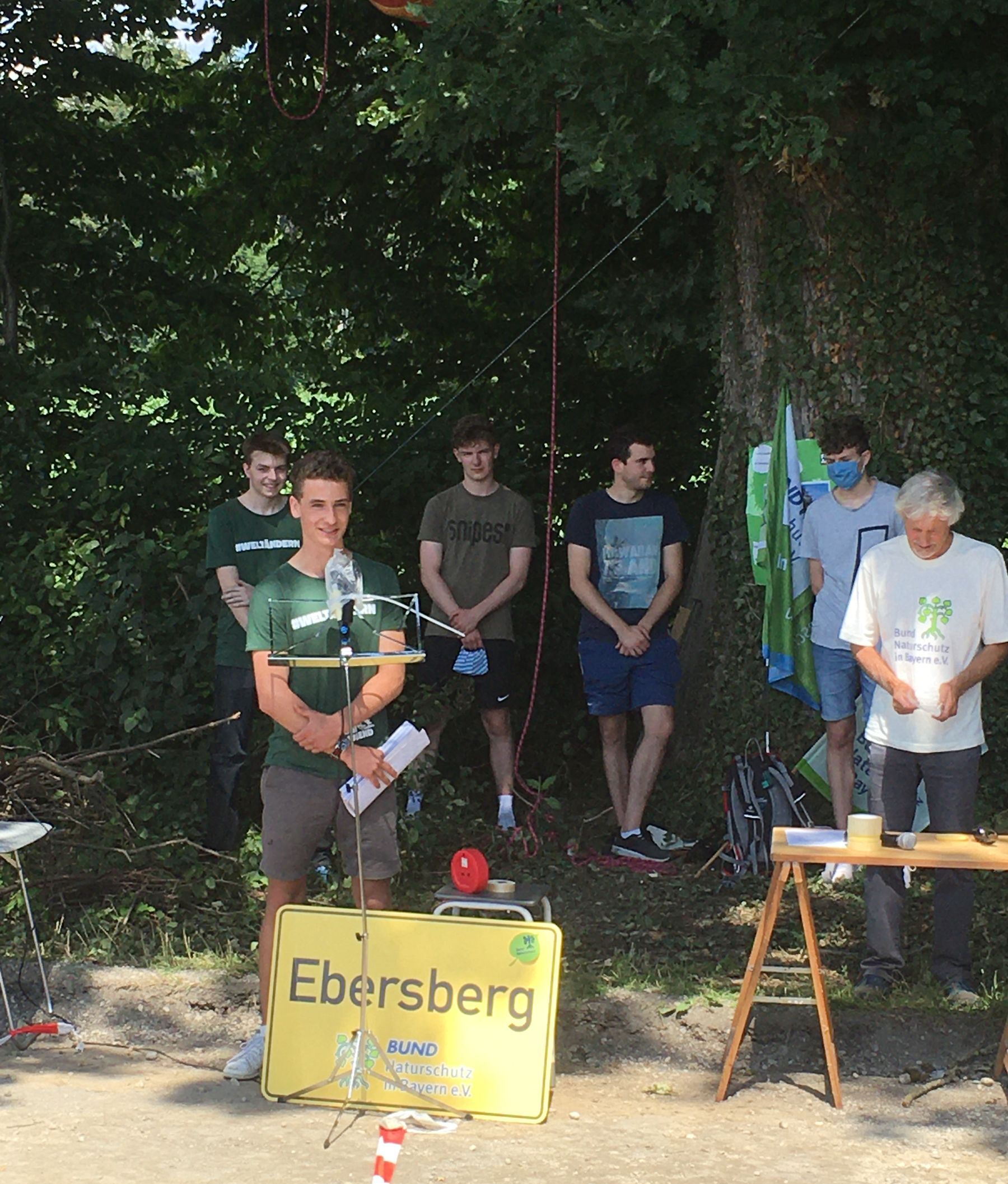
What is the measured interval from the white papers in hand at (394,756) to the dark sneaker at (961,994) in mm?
2170

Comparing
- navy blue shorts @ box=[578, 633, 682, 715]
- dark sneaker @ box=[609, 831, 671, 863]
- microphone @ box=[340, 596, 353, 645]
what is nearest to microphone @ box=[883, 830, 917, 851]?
microphone @ box=[340, 596, 353, 645]

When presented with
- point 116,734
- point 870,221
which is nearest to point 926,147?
point 870,221

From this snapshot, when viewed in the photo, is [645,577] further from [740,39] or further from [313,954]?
[313,954]

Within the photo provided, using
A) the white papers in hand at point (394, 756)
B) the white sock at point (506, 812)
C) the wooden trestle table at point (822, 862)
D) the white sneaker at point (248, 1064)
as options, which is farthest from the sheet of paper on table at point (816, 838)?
the white sock at point (506, 812)

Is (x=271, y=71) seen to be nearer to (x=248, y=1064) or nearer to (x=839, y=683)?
(x=839, y=683)

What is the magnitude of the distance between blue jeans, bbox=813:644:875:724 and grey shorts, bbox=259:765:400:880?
2.77 meters

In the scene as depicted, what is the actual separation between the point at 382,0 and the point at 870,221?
8.53 feet

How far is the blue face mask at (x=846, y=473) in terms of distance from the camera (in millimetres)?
7449

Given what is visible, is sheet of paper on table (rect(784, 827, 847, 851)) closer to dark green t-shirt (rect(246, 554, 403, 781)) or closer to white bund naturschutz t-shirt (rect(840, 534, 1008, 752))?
white bund naturschutz t-shirt (rect(840, 534, 1008, 752))

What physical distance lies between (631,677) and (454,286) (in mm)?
4553

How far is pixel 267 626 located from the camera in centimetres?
534

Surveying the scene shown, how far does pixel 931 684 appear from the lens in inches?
240

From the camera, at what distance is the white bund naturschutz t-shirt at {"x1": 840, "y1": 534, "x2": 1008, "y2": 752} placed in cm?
607

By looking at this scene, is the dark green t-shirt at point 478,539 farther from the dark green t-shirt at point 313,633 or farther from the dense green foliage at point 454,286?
the dark green t-shirt at point 313,633
